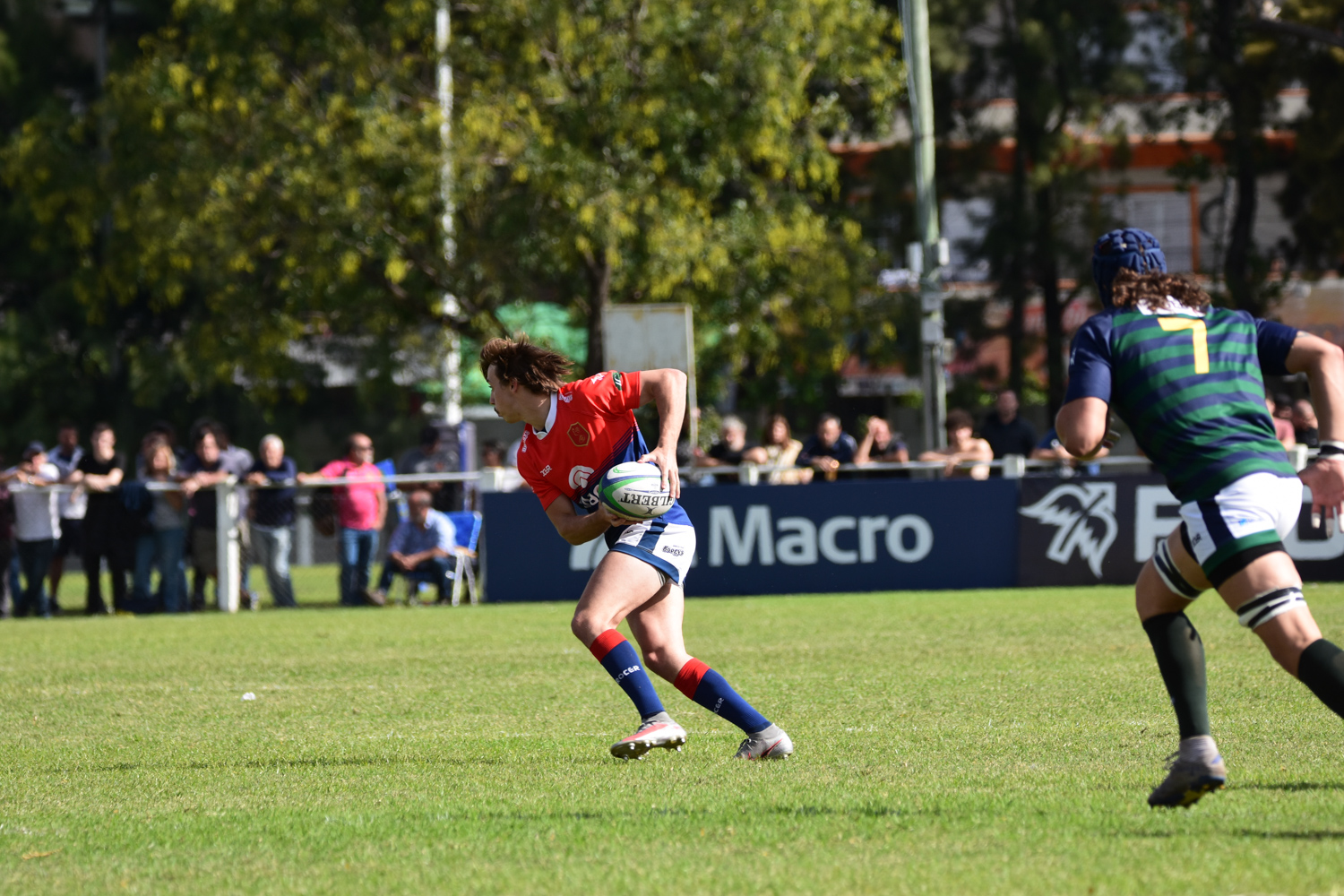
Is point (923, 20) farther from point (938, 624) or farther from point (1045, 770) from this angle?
point (1045, 770)

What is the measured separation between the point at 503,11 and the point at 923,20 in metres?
5.35

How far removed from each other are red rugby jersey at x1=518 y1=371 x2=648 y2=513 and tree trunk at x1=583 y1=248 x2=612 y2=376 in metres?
14.5

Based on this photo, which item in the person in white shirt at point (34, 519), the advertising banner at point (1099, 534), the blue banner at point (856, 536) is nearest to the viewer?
the advertising banner at point (1099, 534)

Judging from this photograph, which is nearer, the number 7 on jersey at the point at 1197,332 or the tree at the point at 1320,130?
the number 7 on jersey at the point at 1197,332

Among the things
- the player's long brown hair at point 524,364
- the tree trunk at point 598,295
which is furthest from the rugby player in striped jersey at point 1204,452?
the tree trunk at point 598,295

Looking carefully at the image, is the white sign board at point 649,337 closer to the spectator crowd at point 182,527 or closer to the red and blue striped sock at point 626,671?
the spectator crowd at point 182,527

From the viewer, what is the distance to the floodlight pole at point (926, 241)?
2017 centimetres

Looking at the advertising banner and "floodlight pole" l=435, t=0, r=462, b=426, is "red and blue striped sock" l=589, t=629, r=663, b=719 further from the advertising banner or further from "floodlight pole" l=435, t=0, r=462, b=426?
"floodlight pole" l=435, t=0, r=462, b=426

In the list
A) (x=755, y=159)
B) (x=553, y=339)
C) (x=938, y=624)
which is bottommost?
(x=938, y=624)

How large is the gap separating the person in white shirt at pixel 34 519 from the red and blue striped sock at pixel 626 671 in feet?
39.0

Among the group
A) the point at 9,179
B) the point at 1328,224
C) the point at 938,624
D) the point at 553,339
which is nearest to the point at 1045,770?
the point at 938,624

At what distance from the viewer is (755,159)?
22.5m

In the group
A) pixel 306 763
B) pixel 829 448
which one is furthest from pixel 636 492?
pixel 829 448

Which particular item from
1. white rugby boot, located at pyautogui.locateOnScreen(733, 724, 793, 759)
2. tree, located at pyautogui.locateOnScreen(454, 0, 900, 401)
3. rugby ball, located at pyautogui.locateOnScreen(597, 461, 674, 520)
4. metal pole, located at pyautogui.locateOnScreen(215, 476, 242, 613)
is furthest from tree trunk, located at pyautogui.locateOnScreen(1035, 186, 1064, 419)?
rugby ball, located at pyautogui.locateOnScreen(597, 461, 674, 520)
